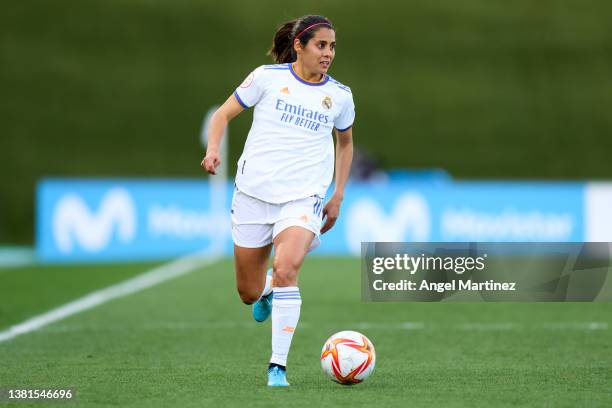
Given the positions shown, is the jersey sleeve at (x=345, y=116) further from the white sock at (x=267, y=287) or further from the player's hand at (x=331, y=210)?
the white sock at (x=267, y=287)

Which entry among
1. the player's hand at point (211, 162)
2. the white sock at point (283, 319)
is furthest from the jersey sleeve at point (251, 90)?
the white sock at point (283, 319)

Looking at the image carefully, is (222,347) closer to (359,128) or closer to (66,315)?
(66,315)

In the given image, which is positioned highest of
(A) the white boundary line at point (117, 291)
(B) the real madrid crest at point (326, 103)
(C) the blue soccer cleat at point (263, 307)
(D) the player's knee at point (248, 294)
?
(B) the real madrid crest at point (326, 103)

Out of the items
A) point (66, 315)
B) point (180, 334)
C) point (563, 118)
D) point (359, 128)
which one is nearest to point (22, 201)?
point (359, 128)

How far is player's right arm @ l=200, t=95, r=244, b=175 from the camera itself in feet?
22.1

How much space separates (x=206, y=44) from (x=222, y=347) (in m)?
24.6

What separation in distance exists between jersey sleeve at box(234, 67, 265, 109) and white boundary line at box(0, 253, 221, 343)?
337cm

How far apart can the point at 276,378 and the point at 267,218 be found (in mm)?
1008

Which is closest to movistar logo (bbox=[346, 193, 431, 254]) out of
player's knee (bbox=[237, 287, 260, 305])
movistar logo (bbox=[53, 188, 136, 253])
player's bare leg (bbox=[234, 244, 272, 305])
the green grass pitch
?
movistar logo (bbox=[53, 188, 136, 253])

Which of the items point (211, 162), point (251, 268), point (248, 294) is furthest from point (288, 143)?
point (248, 294)

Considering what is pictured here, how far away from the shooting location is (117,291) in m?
14.0

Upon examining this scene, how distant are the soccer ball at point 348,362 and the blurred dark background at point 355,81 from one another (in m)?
24.4

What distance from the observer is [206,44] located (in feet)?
108

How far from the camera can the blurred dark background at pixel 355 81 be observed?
31.3 meters
